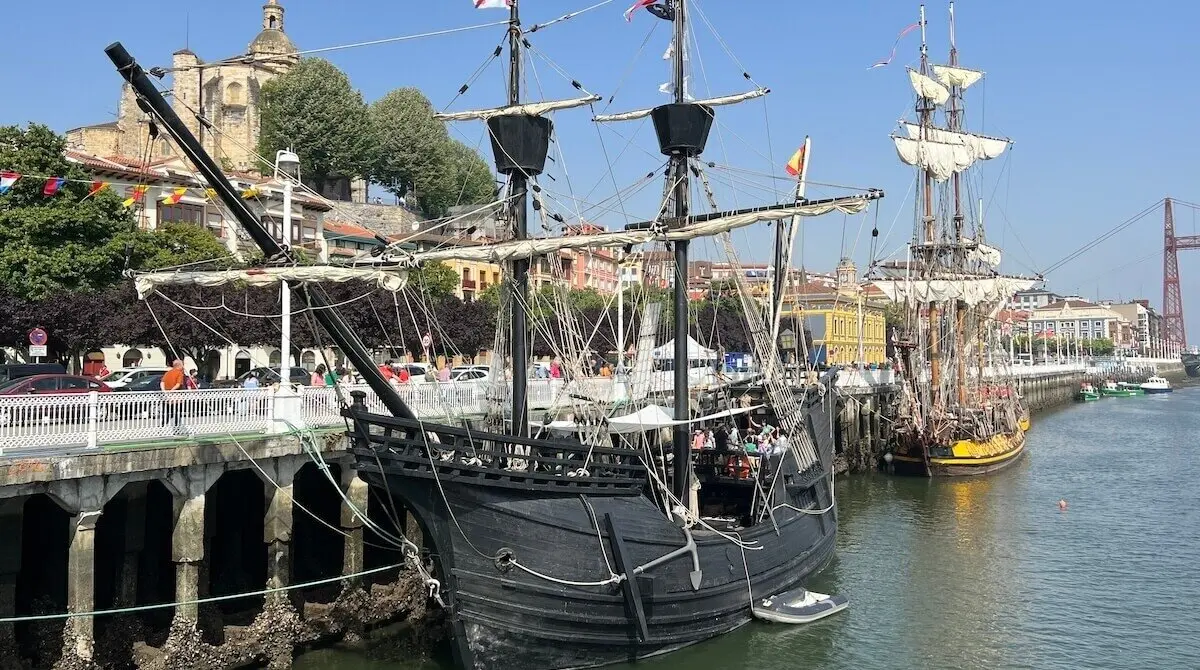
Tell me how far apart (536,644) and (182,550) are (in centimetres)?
599

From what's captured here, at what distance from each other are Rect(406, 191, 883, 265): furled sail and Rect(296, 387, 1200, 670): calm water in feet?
25.9

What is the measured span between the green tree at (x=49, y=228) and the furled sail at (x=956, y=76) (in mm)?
46289

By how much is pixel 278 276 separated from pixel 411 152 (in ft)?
213

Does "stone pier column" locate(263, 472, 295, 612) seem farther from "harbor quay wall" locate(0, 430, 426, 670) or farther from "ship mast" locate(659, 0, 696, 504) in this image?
"ship mast" locate(659, 0, 696, 504)

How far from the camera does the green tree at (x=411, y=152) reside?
77250mm

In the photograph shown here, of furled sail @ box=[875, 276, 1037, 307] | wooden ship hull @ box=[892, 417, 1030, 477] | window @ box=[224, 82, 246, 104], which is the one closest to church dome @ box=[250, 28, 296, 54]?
window @ box=[224, 82, 246, 104]

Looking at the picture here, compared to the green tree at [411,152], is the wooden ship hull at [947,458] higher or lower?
lower

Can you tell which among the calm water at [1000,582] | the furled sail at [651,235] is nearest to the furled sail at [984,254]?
the calm water at [1000,582]

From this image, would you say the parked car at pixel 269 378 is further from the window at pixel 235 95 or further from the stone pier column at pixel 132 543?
the window at pixel 235 95

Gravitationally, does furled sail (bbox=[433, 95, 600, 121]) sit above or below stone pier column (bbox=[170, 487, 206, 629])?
above

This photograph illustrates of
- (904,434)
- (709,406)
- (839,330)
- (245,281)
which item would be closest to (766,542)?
(709,406)

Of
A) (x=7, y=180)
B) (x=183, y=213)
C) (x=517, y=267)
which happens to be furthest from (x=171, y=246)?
(x=517, y=267)

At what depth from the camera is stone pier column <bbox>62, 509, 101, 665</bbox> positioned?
14.2m

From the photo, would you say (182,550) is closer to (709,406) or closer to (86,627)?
(86,627)
